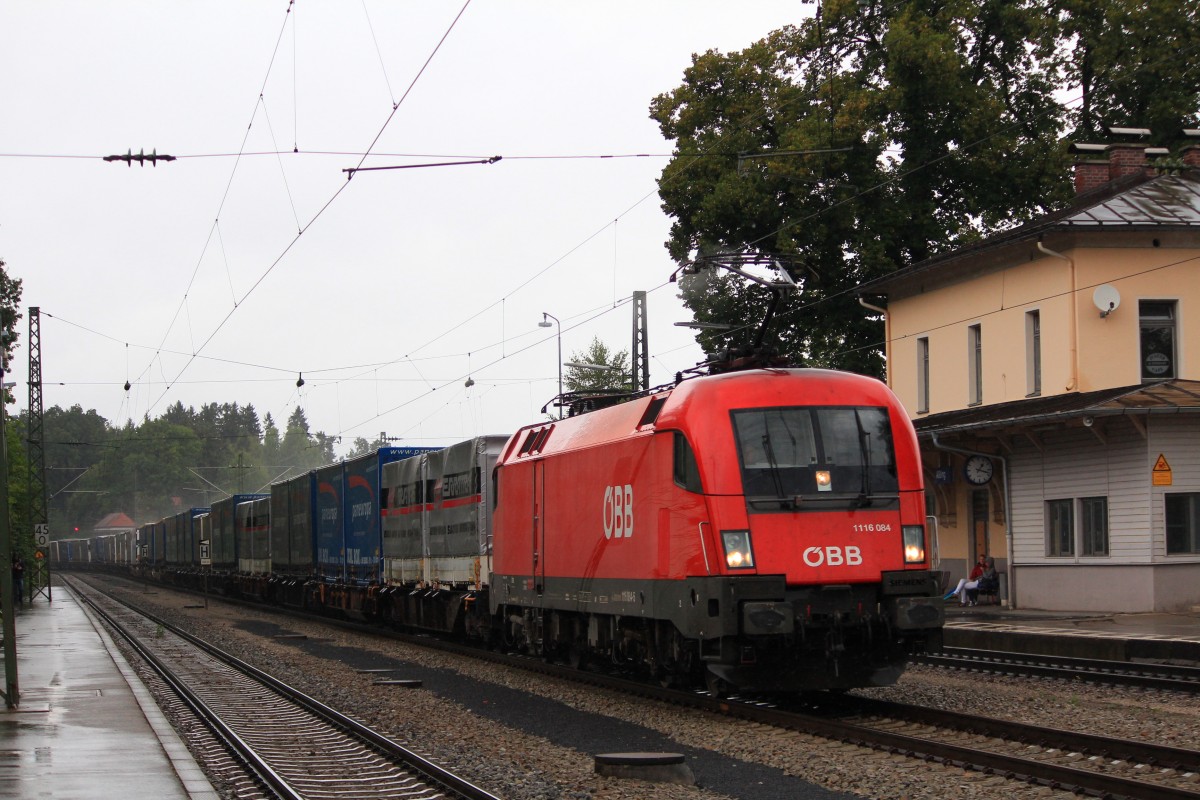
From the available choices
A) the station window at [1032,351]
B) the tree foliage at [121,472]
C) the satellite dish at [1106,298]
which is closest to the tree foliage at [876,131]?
the station window at [1032,351]

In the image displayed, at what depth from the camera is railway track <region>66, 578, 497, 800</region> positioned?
407 inches

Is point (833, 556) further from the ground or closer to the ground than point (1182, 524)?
further from the ground

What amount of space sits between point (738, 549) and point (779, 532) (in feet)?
1.37

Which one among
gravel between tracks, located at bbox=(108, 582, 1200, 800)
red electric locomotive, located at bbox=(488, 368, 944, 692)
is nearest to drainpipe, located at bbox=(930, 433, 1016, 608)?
gravel between tracks, located at bbox=(108, 582, 1200, 800)

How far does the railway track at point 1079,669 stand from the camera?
1465 centimetres

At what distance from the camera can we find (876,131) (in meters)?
35.7

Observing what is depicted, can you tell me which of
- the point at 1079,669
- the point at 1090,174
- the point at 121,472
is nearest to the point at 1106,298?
the point at 1090,174

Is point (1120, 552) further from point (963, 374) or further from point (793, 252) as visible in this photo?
point (793, 252)

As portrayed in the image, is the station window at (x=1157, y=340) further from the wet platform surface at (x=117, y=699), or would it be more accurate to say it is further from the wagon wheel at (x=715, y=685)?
the wagon wheel at (x=715, y=685)

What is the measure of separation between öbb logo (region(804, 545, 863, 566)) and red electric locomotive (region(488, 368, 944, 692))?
1cm

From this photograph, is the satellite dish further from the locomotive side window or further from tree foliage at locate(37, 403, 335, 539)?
tree foliage at locate(37, 403, 335, 539)

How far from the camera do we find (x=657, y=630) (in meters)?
14.1

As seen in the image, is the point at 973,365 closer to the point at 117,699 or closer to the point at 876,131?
the point at 876,131

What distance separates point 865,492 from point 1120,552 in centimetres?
1336
